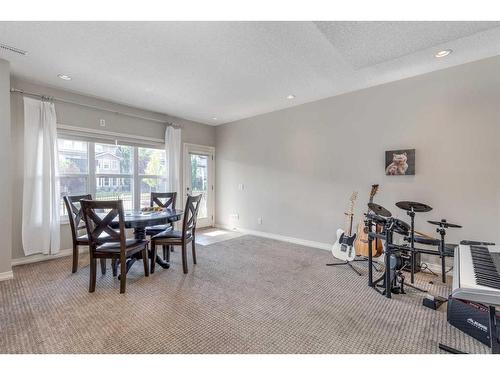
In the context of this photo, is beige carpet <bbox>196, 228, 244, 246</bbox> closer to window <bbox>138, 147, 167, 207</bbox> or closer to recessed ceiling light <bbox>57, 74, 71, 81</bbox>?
window <bbox>138, 147, 167, 207</bbox>

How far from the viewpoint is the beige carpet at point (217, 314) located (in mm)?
1636

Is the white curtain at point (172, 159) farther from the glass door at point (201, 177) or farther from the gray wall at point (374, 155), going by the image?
the gray wall at point (374, 155)

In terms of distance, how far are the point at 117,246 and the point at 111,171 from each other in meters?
2.12

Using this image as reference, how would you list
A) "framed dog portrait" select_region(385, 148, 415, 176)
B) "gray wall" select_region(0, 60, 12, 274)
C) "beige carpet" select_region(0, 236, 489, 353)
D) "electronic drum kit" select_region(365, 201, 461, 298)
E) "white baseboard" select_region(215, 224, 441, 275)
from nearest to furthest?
"beige carpet" select_region(0, 236, 489, 353)
"electronic drum kit" select_region(365, 201, 461, 298)
"gray wall" select_region(0, 60, 12, 274)
"white baseboard" select_region(215, 224, 441, 275)
"framed dog portrait" select_region(385, 148, 415, 176)

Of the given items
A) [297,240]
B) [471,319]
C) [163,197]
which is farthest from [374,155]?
[163,197]

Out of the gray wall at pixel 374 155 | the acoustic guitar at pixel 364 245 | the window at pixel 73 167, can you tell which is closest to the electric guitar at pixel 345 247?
the acoustic guitar at pixel 364 245

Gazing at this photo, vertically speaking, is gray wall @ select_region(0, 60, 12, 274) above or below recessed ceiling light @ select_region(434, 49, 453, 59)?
below

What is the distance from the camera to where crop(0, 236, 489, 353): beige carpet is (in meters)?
→ 1.64

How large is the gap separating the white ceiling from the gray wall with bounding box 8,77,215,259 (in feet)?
0.78

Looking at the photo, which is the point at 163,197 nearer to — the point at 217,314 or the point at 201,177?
the point at 201,177

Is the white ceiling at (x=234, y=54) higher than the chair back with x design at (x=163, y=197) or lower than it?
higher

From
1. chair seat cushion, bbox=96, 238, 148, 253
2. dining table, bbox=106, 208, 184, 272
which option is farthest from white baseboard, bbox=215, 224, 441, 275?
chair seat cushion, bbox=96, 238, 148, 253

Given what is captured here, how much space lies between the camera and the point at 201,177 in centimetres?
572

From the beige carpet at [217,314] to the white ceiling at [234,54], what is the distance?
7.88 feet
